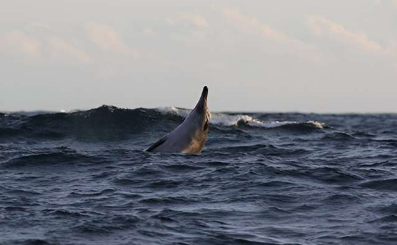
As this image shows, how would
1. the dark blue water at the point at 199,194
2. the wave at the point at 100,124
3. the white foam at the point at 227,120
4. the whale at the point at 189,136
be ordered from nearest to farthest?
1. the dark blue water at the point at 199,194
2. the whale at the point at 189,136
3. the wave at the point at 100,124
4. the white foam at the point at 227,120

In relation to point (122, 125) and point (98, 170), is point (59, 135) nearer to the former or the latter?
point (122, 125)

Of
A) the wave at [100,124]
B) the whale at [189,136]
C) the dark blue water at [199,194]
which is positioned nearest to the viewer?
the dark blue water at [199,194]

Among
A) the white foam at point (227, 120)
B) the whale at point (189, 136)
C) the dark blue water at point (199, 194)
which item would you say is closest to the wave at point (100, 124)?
the white foam at point (227, 120)

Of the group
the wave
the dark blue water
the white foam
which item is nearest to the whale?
the dark blue water

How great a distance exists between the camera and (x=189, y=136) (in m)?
17.7

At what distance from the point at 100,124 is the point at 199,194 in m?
13.4

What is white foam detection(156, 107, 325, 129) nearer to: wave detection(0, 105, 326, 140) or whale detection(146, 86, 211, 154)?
wave detection(0, 105, 326, 140)

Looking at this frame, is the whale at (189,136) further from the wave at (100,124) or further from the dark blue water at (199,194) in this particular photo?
the wave at (100,124)

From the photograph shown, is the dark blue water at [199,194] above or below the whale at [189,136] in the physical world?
below

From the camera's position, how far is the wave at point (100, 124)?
23859 millimetres

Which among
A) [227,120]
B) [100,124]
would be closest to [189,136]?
[100,124]

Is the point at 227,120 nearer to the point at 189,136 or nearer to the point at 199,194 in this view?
the point at 189,136

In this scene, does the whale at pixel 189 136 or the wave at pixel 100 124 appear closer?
the whale at pixel 189 136

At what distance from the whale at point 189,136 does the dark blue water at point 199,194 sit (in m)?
0.40
